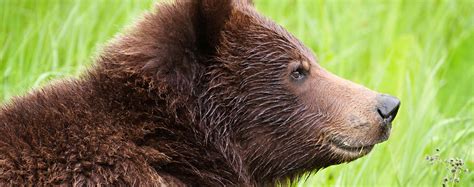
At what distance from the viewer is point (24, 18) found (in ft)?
24.1

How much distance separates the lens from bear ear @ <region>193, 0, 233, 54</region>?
4.65 metres

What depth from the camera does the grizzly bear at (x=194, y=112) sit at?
4336mm

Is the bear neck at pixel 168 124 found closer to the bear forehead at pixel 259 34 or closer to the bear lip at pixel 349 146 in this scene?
the bear forehead at pixel 259 34

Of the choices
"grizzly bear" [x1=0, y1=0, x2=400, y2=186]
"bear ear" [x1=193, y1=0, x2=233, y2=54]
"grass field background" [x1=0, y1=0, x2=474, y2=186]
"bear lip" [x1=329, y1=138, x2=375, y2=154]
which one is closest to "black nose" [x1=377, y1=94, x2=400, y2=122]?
"grizzly bear" [x1=0, y1=0, x2=400, y2=186]

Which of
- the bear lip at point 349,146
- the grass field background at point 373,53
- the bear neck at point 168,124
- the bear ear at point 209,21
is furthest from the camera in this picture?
the grass field background at point 373,53

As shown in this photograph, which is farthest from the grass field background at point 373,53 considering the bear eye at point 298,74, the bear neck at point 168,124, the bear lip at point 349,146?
the bear eye at point 298,74

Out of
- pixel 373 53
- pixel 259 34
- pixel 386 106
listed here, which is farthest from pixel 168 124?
pixel 373 53

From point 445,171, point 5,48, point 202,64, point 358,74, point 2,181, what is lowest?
point 445,171

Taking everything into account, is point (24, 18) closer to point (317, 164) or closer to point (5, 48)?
point (5, 48)

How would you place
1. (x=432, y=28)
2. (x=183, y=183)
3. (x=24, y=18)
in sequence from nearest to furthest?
(x=183, y=183)
(x=24, y=18)
(x=432, y=28)

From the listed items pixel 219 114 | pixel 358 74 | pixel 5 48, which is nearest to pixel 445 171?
pixel 219 114

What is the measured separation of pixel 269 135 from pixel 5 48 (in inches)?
110

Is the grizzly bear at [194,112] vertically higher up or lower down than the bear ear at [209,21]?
lower down

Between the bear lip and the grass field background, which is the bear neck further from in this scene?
the bear lip
